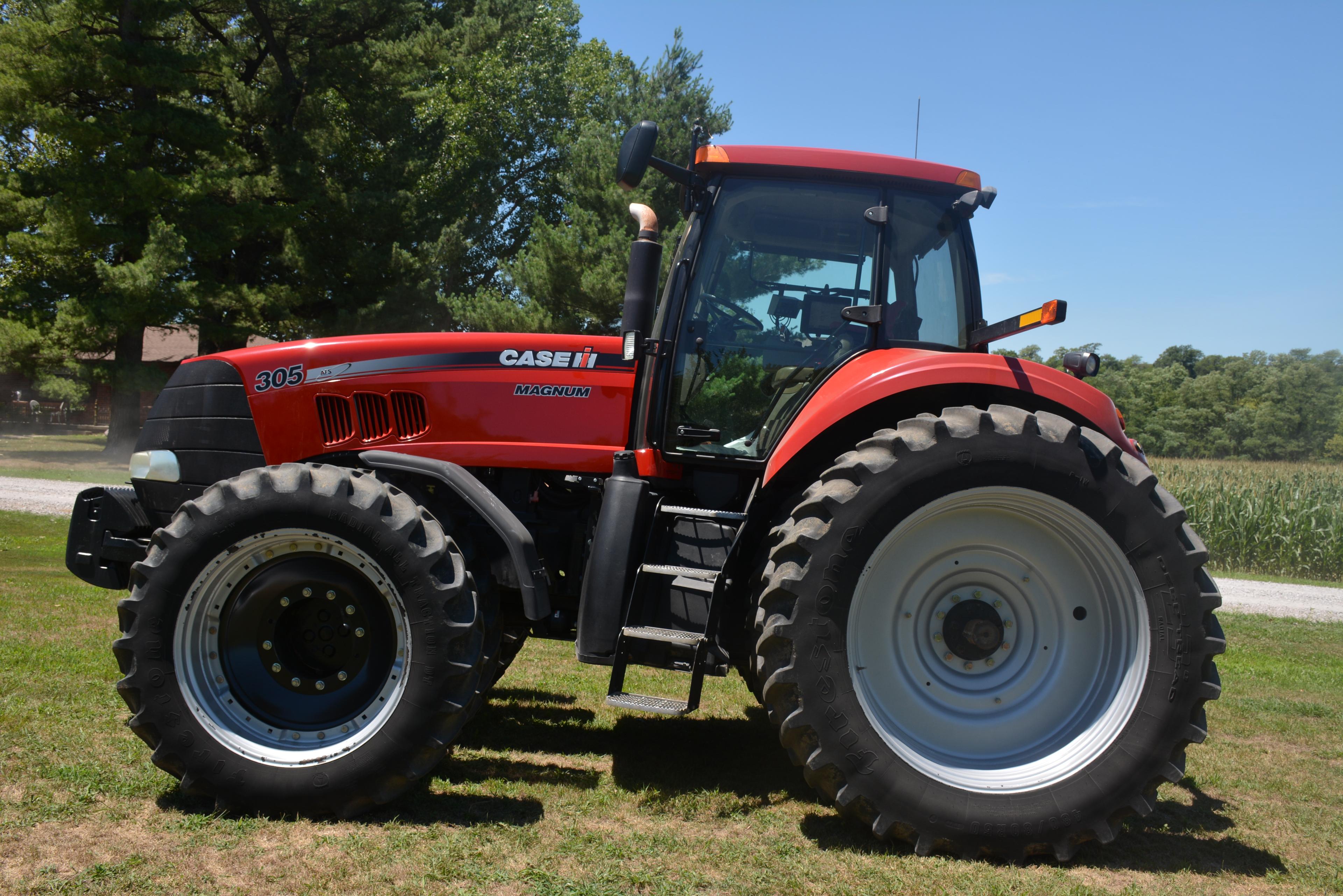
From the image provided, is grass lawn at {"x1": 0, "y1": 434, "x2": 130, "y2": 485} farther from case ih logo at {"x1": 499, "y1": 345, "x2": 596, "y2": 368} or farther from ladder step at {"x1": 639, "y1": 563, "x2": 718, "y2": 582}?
ladder step at {"x1": 639, "y1": 563, "x2": 718, "y2": 582}

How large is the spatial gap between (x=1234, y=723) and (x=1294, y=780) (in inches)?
43.4

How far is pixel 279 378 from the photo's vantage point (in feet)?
13.5

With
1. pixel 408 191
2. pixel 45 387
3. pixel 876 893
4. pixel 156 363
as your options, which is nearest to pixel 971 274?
pixel 876 893

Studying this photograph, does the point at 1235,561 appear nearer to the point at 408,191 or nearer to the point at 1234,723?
the point at 1234,723

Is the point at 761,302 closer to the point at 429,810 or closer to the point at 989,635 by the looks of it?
the point at 989,635

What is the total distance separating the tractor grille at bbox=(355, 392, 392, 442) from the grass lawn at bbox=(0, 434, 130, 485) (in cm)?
1374

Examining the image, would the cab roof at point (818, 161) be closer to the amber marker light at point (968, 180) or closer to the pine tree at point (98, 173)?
the amber marker light at point (968, 180)

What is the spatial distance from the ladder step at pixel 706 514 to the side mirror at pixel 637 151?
129 cm

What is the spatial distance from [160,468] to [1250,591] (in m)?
12.5

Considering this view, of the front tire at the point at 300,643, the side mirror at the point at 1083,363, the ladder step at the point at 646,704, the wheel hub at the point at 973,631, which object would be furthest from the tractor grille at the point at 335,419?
the side mirror at the point at 1083,363

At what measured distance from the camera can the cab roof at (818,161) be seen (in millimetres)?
3848

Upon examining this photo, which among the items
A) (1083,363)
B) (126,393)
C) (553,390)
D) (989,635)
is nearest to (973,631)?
(989,635)

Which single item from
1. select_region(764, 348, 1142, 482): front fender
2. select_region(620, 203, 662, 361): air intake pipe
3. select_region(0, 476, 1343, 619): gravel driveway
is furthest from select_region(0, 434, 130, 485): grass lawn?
select_region(764, 348, 1142, 482): front fender

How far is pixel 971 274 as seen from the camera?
4.09 meters
